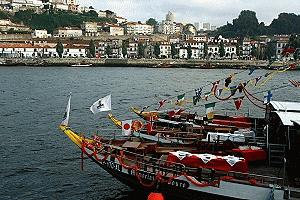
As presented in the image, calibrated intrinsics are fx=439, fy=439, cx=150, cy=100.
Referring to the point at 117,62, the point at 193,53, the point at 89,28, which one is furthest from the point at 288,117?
the point at 89,28

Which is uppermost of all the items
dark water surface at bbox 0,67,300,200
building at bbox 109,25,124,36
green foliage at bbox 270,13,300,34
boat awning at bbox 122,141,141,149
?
green foliage at bbox 270,13,300,34

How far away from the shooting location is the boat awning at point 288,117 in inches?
591

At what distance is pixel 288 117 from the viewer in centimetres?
1573

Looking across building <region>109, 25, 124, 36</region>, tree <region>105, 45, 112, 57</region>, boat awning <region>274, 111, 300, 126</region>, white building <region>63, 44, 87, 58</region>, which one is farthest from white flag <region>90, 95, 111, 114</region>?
building <region>109, 25, 124, 36</region>

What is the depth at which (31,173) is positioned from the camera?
2089 cm

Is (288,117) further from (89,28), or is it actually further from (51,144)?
(89,28)

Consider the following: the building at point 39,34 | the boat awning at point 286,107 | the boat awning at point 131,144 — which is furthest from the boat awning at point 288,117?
the building at point 39,34

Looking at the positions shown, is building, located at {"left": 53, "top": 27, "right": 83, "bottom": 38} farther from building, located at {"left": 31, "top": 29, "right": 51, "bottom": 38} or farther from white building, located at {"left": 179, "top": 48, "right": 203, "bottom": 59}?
white building, located at {"left": 179, "top": 48, "right": 203, "bottom": 59}

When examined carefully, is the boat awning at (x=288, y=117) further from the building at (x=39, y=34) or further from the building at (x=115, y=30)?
the building at (x=115, y=30)

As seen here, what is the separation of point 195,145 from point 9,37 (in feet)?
520

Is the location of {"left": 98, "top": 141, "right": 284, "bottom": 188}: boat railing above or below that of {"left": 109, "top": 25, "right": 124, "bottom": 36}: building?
below

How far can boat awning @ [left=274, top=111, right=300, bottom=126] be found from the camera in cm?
1500

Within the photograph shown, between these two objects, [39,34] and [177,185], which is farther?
[39,34]

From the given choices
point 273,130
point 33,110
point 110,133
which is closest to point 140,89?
point 33,110
